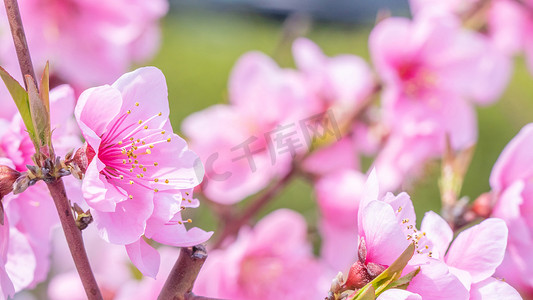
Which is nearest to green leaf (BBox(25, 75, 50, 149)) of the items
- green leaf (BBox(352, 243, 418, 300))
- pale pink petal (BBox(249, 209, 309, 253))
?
green leaf (BBox(352, 243, 418, 300))

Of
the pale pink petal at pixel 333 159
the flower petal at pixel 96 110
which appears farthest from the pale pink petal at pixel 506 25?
the flower petal at pixel 96 110

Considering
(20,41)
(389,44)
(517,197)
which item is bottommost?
(517,197)

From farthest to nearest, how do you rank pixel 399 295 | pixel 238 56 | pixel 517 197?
pixel 238 56
pixel 517 197
pixel 399 295

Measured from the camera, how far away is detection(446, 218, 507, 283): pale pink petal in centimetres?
48

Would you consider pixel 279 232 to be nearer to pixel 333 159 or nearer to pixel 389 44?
pixel 333 159

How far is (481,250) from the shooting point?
478 millimetres

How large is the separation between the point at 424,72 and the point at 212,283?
0.50m

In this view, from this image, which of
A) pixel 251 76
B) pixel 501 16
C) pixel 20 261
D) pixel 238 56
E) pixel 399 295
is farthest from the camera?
pixel 238 56

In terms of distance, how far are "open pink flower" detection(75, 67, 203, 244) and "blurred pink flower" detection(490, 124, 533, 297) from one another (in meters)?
0.31

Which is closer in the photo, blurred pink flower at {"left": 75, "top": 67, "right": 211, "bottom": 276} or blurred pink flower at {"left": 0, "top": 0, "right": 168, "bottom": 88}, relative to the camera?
blurred pink flower at {"left": 75, "top": 67, "right": 211, "bottom": 276}

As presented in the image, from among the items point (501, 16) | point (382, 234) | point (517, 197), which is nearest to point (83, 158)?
point (382, 234)

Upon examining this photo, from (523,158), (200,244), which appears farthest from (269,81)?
(200,244)

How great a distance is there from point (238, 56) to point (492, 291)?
4.46 m

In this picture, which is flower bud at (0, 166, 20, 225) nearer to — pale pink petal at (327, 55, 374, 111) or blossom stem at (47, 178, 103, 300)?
blossom stem at (47, 178, 103, 300)
